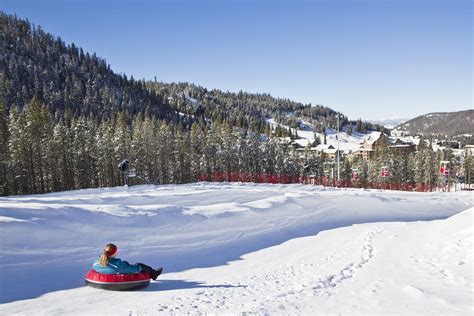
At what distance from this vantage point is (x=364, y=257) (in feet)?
42.7

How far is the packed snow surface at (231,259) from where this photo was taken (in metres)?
8.10

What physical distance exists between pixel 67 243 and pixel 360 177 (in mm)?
74046

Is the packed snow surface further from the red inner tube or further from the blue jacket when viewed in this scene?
the blue jacket

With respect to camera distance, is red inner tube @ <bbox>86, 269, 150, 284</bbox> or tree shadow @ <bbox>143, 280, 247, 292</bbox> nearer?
red inner tube @ <bbox>86, 269, 150, 284</bbox>

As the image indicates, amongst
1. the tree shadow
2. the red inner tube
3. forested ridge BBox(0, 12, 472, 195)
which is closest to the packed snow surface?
the tree shadow

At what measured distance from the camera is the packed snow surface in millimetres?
8102

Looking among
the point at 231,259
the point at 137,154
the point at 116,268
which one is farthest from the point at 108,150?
the point at 116,268

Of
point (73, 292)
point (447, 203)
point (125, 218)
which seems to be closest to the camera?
point (73, 292)

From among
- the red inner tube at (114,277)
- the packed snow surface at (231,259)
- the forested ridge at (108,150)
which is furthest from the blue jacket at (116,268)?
the forested ridge at (108,150)

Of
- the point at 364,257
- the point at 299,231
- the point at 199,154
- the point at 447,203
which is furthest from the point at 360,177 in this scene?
the point at 364,257

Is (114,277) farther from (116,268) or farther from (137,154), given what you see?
(137,154)

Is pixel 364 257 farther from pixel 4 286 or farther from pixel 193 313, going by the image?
pixel 4 286

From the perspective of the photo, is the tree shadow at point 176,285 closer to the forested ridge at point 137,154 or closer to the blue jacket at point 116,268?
the blue jacket at point 116,268

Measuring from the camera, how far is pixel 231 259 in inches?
530
